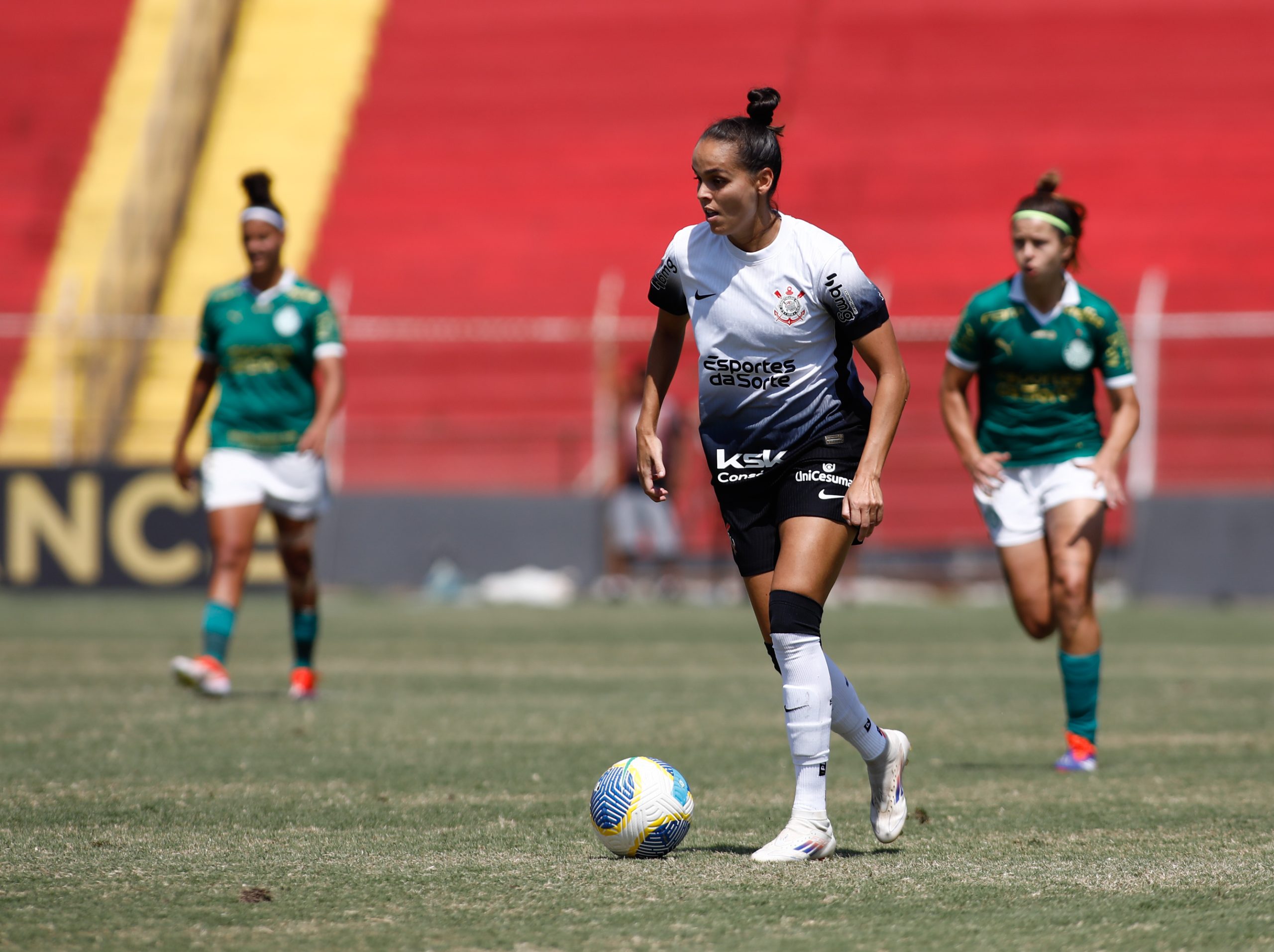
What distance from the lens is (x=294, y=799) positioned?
19.6ft

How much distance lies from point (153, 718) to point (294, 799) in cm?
262

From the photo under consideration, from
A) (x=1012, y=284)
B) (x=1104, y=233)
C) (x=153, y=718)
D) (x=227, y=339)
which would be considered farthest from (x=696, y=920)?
(x=1104, y=233)

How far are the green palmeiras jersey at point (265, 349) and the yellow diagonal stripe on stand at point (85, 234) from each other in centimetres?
875

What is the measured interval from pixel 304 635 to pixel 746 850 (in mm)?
4706

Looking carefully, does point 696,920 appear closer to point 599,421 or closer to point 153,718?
point 153,718

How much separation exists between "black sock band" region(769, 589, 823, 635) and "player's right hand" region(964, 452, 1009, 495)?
8.19 feet

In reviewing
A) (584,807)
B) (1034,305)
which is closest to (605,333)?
(1034,305)

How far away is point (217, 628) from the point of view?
9.13 meters

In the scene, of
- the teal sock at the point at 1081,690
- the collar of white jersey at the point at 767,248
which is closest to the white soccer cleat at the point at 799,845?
the collar of white jersey at the point at 767,248

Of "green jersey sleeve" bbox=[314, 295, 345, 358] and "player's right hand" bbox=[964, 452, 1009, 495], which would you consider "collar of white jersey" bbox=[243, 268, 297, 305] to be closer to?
"green jersey sleeve" bbox=[314, 295, 345, 358]

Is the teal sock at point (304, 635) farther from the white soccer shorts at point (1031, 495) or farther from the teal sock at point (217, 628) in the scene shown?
the white soccer shorts at point (1031, 495)

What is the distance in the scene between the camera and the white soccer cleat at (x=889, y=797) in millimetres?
5121

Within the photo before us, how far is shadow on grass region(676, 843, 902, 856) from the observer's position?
5047mm

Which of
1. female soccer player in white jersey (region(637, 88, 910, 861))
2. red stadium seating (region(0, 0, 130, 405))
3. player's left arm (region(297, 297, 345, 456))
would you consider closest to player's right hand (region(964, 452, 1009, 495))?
female soccer player in white jersey (region(637, 88, 910, 861))
